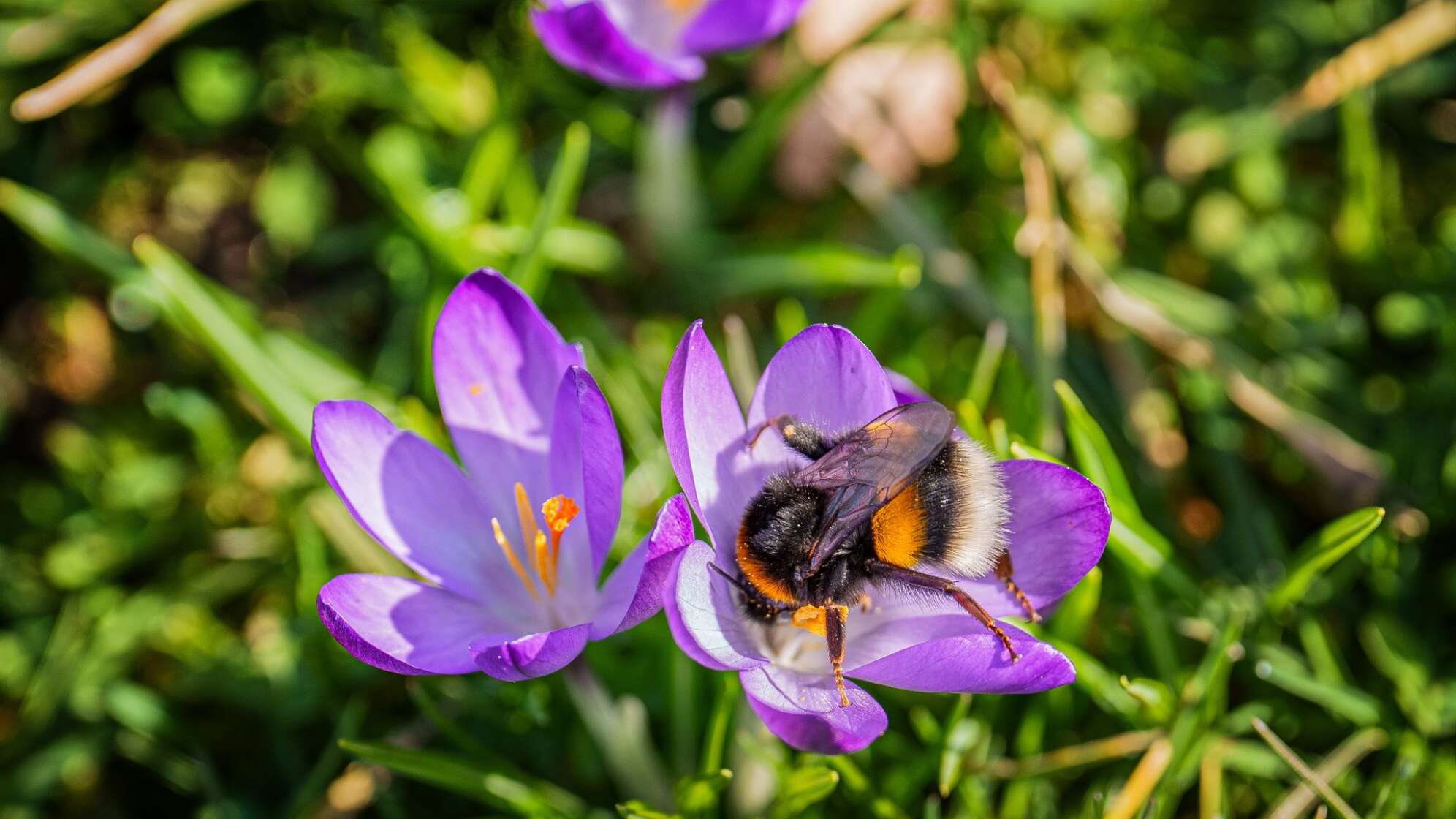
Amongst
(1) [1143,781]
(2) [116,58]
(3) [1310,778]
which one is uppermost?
(2) [116,58]

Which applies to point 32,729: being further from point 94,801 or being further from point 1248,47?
point 1248,47

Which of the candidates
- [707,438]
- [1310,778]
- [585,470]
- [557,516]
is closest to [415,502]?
[557,516]

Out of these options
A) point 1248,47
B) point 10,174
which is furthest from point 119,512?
point 1248,47

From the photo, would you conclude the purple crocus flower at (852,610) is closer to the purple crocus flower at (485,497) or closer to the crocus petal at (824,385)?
the crocus petal at (824,385)

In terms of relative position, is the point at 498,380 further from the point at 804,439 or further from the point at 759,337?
the point at 759,337

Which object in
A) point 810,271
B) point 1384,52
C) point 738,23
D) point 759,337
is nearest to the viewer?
point 738,23

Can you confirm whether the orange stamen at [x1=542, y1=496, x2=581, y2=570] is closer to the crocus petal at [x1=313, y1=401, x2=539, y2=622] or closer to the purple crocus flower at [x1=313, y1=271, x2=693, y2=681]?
the purple crocus flower at [x1=313, y1=271, x2=693, y2=681]

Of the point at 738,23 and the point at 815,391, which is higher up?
the point at 738,23
